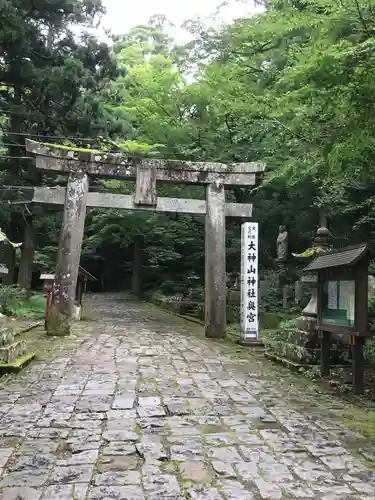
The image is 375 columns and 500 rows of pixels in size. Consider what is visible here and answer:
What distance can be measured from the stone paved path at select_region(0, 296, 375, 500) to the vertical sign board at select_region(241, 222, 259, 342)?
3.02 meters

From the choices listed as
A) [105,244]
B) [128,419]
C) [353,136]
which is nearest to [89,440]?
[128,419]

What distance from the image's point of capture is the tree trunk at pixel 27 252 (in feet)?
59.9

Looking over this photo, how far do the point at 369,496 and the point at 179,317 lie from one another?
49.9ft

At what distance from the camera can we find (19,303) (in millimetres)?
16656

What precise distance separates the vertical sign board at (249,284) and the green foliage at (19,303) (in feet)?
26.3

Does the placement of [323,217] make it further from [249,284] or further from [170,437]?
[170,437]

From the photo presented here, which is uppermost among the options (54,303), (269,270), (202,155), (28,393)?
(202,155)

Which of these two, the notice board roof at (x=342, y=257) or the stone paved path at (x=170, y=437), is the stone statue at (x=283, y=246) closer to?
the stone paved path at (x=170, y=437)

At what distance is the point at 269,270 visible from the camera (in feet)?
61.7

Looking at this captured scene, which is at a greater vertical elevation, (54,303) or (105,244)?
(105,244)

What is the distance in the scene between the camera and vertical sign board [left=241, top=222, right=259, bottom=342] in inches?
431

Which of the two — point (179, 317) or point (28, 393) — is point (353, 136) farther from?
point (179, 317)

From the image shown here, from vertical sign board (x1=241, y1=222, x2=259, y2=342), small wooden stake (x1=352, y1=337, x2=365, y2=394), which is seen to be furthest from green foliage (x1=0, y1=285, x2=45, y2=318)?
small wooden stake (x1=352, y1=337, x2=365, y2=394)

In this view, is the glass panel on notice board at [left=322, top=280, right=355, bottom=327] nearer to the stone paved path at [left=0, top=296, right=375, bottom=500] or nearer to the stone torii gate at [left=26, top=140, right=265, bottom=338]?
the stone paved path at [left=0, top=296, right=375, bottom=500]
